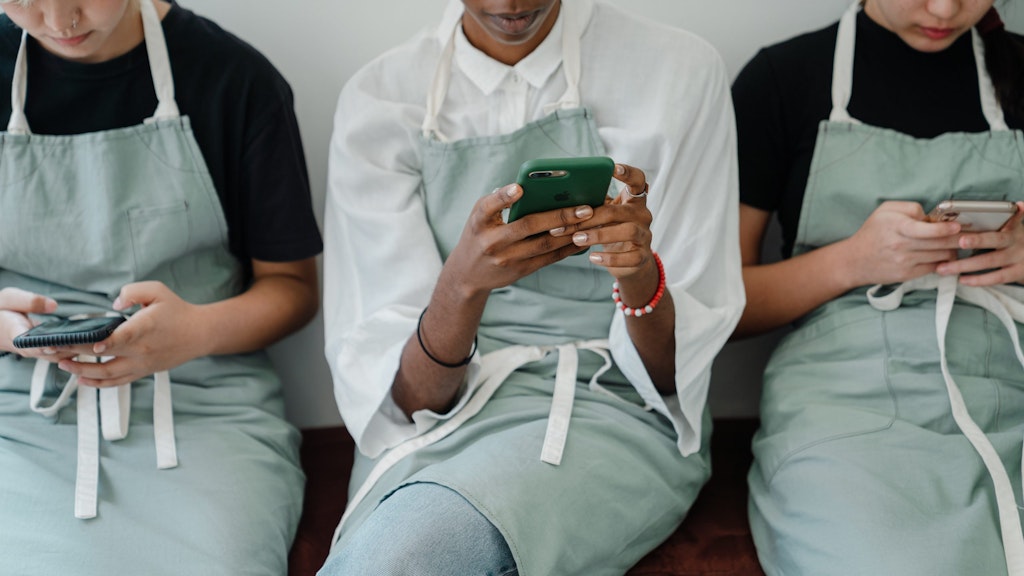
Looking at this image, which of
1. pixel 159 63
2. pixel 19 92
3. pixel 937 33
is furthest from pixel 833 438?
pixel 19 92

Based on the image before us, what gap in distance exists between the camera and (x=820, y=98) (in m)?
1.83

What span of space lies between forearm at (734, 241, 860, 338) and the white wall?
462 mm

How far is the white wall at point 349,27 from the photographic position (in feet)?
6.44

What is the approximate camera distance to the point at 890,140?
5.85 ft

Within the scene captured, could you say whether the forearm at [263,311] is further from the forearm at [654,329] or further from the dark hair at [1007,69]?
the dark hair at [1007,69]

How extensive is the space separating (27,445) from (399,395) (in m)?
0.59

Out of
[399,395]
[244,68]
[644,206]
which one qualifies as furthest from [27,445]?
[644,206]

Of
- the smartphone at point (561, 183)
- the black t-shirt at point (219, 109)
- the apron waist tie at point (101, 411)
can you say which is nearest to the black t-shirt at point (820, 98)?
the smartphone at point (561, 183)

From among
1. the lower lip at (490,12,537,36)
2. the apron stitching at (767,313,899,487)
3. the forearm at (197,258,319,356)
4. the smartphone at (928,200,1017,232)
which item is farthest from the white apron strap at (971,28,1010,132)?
the forearm at (197,258,319,356)

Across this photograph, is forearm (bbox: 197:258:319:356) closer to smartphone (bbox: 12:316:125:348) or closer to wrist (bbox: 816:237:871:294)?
smartphone (bbox: 12:316:125:348)

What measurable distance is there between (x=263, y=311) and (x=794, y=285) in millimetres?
938

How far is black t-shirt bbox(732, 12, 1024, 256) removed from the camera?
5.93ft

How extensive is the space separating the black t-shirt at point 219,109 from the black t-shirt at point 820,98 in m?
0.82

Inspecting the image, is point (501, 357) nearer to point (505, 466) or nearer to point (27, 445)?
point (505, 466)
